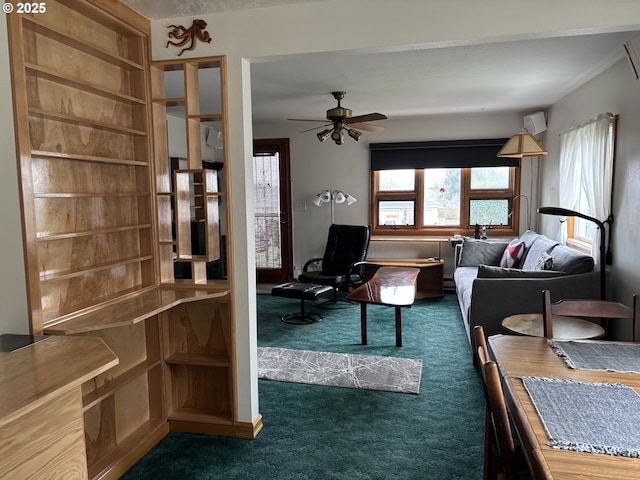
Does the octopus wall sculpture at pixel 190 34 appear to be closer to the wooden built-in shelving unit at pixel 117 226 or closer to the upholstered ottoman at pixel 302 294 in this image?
the wooden built-in shelving unit at pixel 117 226

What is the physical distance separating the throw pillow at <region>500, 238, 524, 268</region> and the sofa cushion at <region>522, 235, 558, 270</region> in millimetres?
101

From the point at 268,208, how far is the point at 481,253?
3040 mm

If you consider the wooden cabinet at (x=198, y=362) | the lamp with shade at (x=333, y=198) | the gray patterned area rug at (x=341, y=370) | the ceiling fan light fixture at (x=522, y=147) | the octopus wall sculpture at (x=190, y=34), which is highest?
the octopus wall sculpture at (x=190, y=34)

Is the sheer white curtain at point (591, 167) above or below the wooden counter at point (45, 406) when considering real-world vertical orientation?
above

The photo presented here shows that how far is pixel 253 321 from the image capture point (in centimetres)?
266

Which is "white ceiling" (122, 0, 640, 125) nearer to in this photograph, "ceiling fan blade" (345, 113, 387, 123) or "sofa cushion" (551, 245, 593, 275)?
"ceiling fan blade" (345, 113, 387, 123)

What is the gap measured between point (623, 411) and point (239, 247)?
1.84m

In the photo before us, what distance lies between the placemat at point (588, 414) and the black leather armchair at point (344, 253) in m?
4.04

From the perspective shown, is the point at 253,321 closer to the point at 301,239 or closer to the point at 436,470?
the point at 436,470

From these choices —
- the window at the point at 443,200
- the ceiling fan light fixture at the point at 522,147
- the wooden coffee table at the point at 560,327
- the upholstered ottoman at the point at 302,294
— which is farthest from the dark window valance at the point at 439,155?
the wooden coffee table at the point at 560,327

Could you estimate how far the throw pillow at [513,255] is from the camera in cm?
496

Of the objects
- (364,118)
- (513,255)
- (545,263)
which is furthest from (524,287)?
(364,118)

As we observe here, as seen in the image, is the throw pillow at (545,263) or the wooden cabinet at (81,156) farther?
the throw pillow at (545,263)

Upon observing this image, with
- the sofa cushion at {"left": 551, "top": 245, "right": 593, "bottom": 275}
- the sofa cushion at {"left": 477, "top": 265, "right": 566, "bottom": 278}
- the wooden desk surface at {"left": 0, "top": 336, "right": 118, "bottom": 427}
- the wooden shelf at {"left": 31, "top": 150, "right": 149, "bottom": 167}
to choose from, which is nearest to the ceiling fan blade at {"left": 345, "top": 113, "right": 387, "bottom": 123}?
the sofa cushion at {"left": 477, "top": 265, "right": 566, "bottom": 278}
